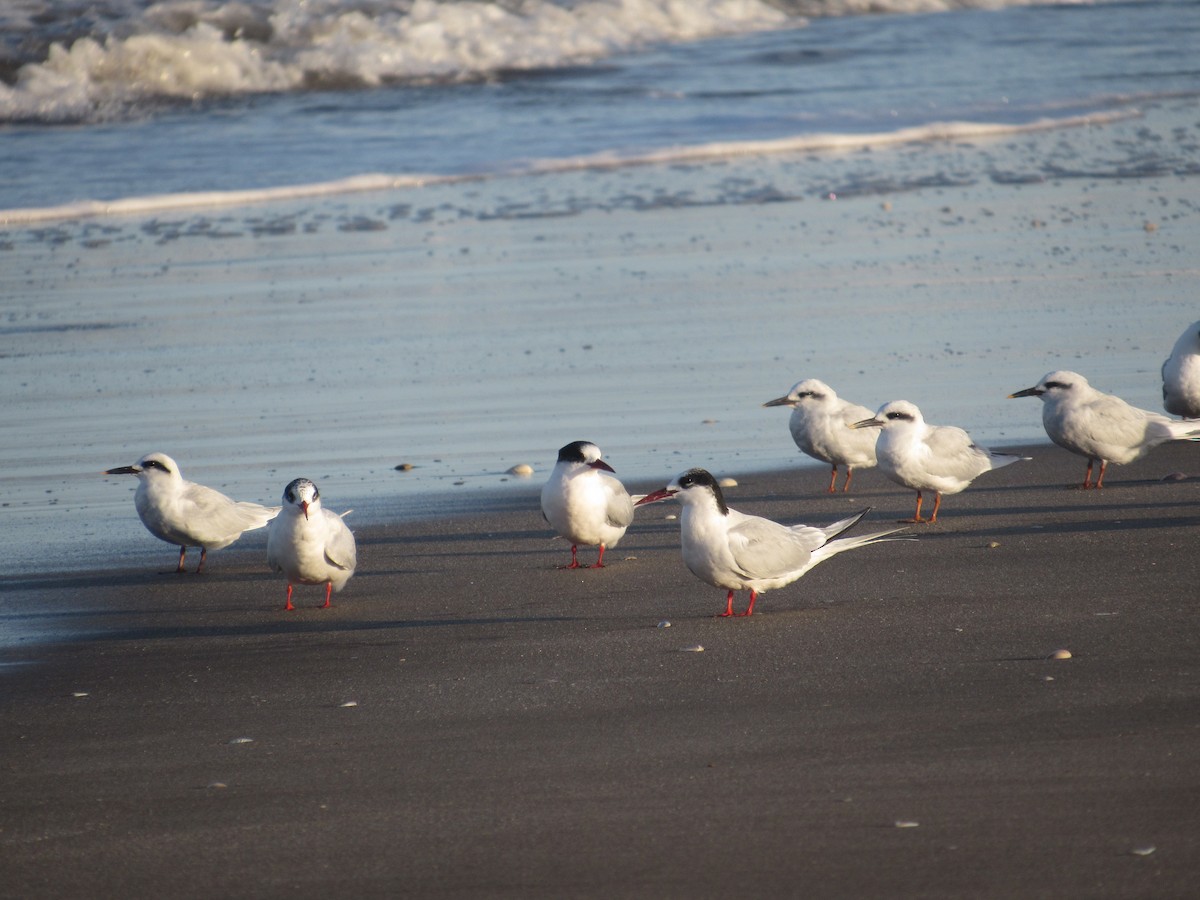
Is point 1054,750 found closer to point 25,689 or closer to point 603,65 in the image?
point 25,689

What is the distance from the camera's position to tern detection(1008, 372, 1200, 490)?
741 cm

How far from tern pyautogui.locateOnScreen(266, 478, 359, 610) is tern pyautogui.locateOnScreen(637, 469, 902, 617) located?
1199 mm

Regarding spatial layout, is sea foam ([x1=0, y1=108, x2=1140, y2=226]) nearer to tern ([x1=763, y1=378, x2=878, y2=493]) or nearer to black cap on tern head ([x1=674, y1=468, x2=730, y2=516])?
tern ([x1=763, y1=378, x2=878, y2=493])

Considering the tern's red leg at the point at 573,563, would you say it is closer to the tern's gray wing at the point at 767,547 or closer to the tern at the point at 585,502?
the tern at the point at 585,502

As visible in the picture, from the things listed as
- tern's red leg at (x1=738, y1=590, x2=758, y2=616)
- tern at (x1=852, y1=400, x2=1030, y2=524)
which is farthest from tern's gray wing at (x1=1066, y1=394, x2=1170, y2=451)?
tern's red leg at (x1=738, y1=590, x2=758, y2=616)

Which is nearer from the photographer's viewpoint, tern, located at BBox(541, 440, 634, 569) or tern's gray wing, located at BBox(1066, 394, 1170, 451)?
tern, located at BBox(541, 440, 634, 569)

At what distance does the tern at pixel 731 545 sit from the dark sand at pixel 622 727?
176mm

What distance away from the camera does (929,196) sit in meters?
14.6

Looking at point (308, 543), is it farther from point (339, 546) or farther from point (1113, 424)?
point (1113, 424)

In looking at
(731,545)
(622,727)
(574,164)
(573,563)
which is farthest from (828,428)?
(574,164)

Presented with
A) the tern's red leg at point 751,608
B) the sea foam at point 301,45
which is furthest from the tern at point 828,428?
the sea foam at point 301,45

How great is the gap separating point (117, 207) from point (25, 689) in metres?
11.1

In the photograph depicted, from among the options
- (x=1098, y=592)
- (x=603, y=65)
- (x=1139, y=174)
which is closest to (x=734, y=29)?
(x=603, y=65)

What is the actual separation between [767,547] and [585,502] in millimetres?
1051
